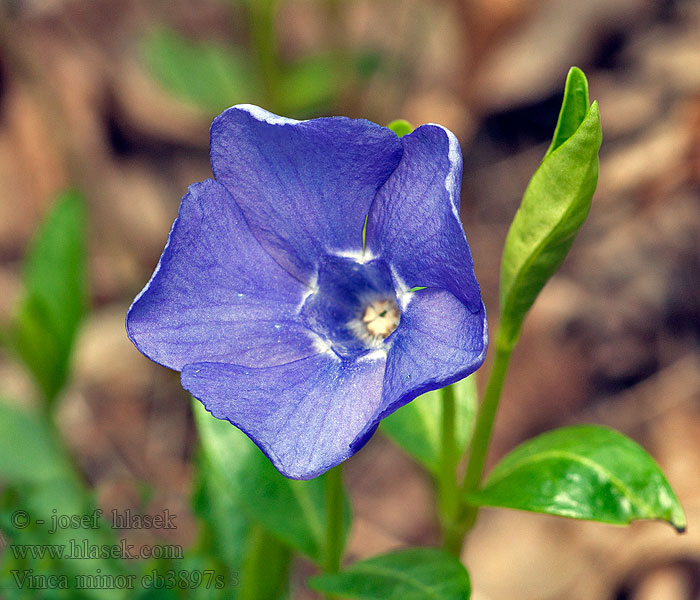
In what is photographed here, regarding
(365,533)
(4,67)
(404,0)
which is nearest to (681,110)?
(404,0)

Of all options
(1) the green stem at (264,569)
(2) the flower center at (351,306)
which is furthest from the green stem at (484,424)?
(1) the green stem at (264,569)

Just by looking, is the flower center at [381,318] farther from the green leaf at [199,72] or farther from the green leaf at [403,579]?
the green leaf at [199,72]

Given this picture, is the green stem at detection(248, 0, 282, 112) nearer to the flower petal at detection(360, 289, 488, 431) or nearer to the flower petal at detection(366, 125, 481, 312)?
the flower petal at detection(366, 125, 481, 312)

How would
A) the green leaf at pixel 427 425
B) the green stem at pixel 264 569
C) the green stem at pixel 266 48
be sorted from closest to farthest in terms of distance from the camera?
1. the green leaf at pixel 427 425
2. the green stem at pixel 264 569
3. the green stem at pixel 266 48

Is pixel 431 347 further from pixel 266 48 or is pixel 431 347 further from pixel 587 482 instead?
pixel 266 48

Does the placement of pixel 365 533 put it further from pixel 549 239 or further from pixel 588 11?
pixel 588 11
